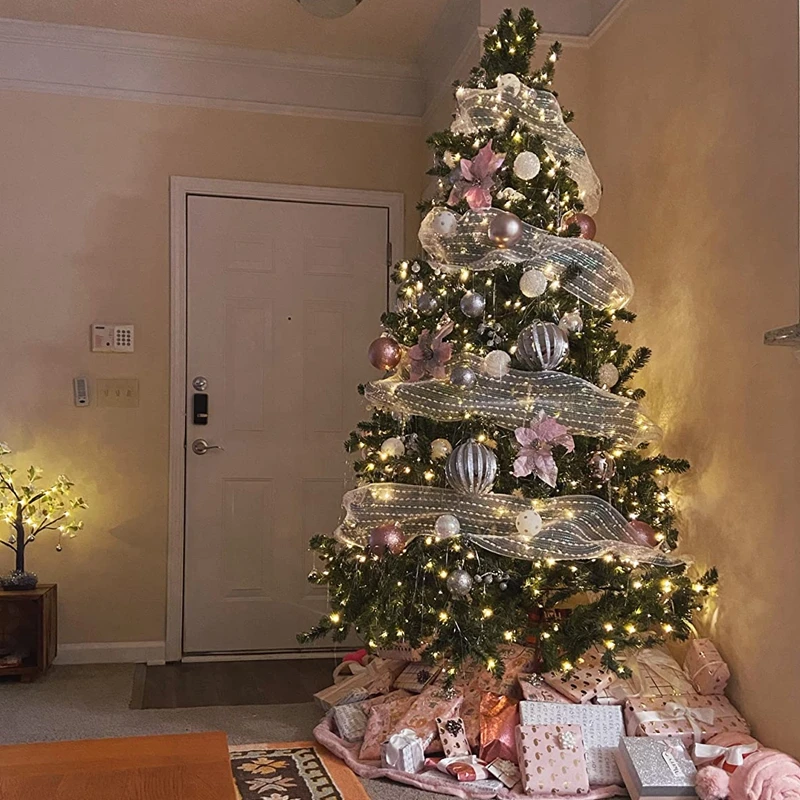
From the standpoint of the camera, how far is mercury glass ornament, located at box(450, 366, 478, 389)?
2721 mm

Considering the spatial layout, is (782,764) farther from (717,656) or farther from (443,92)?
(443,92)

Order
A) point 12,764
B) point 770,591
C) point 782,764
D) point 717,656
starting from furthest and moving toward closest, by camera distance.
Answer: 1. point 717,656
2. point 770,591
3. point 782,764
4. point 12,764

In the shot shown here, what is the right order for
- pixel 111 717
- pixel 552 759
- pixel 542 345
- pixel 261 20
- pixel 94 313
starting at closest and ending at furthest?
pixel 552 759 < pixel 542 345 < pixel 111 717 < pixel 261 20 < pixel 94 313

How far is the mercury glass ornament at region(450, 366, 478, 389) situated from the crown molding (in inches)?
90.0

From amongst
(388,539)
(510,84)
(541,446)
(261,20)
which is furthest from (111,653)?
(510,84)

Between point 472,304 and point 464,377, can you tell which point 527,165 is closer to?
point 472,304

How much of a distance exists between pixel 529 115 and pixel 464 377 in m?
0.82

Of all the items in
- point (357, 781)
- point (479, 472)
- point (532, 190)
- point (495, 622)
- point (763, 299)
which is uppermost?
point (532, 190)

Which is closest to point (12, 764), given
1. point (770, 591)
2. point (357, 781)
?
point (357, 781)

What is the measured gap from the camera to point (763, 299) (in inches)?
104

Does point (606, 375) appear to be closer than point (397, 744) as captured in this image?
No

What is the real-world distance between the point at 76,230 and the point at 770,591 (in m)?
3.20

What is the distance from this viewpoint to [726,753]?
2.50 meters

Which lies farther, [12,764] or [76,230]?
[76,230]
